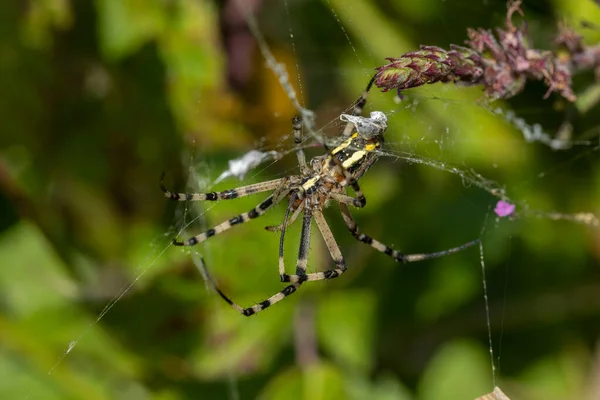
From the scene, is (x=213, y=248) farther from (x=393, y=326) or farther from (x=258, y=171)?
(x=393, y=326)

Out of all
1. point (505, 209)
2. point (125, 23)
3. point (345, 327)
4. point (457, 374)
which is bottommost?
point (457, 374)

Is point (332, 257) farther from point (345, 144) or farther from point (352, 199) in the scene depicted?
point (345, 144)

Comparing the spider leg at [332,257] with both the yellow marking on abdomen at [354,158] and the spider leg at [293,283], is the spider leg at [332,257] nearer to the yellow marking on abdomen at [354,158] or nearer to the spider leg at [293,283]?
the spider leg at [293,283]

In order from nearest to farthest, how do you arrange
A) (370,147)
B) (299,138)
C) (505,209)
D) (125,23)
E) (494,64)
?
1. (494,64)
2. (370,147)
3. (299,138)
4. (505,209)
5. (125,23)

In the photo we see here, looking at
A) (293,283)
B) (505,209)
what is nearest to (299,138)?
(293,283)

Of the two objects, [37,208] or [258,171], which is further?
[37,208]

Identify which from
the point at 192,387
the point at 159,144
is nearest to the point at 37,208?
the point at 159,144
